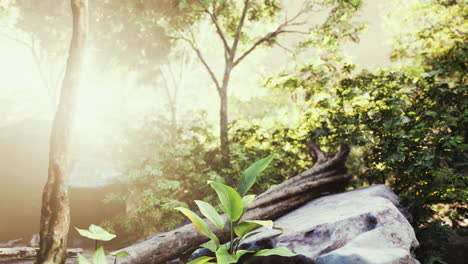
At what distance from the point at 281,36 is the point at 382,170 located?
5087 mm

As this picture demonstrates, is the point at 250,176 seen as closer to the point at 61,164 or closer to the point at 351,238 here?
the point at 351,238

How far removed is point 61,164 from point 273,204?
3.24 metres

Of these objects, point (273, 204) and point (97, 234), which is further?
point (273, 204)

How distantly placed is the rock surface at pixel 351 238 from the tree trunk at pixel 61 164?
8.81 feet

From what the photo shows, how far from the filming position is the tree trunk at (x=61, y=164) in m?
3.62

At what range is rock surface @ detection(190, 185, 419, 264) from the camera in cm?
197

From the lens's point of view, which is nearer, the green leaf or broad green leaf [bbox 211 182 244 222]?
the green leaf

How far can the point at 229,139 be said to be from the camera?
290 inches

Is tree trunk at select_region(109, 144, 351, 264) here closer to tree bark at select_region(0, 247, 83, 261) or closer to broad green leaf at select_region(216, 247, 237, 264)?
broad green leaf at select_region(216, 247, 237, 264)

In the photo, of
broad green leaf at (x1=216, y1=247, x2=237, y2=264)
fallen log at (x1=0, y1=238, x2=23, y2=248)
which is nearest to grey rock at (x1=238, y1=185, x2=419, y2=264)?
broad green leaf at (x1=216, y1=247, x2=237, y2=264)

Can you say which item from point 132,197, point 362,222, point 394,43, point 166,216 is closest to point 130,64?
point 132,197

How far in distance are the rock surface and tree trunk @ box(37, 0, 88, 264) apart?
8.81ft

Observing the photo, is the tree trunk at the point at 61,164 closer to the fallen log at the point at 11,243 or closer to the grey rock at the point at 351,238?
the grey rock at the point at 351,238

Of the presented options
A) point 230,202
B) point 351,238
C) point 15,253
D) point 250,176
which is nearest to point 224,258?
point 230,202
